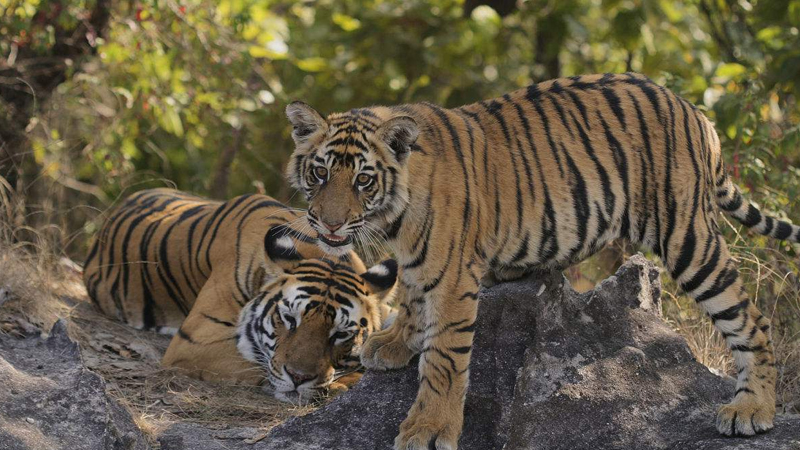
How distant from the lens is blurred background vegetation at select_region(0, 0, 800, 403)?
6.27m

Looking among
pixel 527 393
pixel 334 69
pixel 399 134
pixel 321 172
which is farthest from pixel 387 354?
pixel 334 69

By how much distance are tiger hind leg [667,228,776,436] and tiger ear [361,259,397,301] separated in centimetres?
171

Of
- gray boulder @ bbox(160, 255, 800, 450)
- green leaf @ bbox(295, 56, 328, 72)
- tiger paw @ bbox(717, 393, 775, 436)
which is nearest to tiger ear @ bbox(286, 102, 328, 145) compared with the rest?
gray boulder @ bbox(160, 255, 800, 450)

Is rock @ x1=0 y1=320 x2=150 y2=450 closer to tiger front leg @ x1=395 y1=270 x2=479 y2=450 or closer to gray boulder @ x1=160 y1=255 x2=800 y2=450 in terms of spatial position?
gray boulder @ x1=160 y1=255 x2=800 y2=450

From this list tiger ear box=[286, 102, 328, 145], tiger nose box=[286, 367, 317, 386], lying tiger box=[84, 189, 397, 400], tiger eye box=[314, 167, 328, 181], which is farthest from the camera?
lying tiger box=[84, 189, 397, 400]

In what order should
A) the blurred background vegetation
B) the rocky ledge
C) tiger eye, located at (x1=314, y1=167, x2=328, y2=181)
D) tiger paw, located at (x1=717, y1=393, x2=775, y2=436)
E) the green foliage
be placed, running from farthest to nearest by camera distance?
the green foliage < the blurred background vegetation < tiger eye, located at (x1=314, y1=167, x2=328, y2=181) < tiger paw, located at (x1=717, y1=393, x2=775, y2=436) < the rocky ledge

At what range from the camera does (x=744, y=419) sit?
12.7 ft

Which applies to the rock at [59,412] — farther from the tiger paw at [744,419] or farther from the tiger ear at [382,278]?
the tiger paw at [744,419]

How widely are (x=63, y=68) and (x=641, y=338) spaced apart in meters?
5.30

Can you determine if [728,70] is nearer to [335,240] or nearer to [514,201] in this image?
[514,201]

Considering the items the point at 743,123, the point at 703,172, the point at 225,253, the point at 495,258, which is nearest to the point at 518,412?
the point at 495,258

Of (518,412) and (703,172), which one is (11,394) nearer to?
(518,412)

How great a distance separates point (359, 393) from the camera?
14.2 ft

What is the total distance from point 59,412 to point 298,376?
150cm
